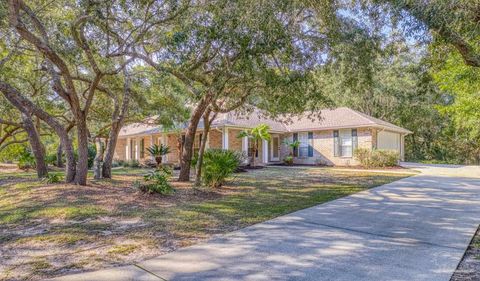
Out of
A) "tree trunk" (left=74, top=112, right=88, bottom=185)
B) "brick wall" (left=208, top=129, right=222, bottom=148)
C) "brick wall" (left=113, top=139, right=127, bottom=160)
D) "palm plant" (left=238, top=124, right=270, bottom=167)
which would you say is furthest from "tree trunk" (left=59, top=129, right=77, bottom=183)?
"brick wall" (left=113, top=139, right=127, bottom=160)

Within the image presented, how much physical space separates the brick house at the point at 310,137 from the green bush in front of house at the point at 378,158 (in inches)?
33.7

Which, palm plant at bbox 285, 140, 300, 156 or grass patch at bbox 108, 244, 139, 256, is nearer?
grass patch at bbox 108, 244, 139, 256

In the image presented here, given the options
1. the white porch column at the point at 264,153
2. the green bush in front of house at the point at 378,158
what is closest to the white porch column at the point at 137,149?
the white porch column at the point at 264,153

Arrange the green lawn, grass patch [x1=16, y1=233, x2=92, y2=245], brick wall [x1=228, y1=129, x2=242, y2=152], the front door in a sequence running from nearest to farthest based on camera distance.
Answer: the green lawn
grass patch [x1=16, y1=233, x2=92, y2=245]
brick wall [x1=228, y1=129, x2=242, y2=152]
the front door

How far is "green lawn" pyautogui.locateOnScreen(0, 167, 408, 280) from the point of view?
15.4ft

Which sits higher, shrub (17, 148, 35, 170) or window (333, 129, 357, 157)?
window (333, 129, 357, 157)

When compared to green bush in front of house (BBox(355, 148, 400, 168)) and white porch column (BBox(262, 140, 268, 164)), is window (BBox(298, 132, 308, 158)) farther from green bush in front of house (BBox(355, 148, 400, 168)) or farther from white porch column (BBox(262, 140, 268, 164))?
green bush in front of house (BBox(355, 148, 400, 168))

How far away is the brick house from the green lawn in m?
9.87

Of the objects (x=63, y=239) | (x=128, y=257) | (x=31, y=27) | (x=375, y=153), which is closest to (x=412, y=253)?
(x=128, y=257)

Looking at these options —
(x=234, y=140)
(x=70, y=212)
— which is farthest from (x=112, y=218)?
(x=234, y=140)

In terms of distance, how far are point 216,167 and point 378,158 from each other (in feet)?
42.0

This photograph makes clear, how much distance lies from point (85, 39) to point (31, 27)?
2406mm

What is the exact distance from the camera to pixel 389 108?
29891 mm

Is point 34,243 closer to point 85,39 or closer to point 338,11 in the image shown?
point 85,39
